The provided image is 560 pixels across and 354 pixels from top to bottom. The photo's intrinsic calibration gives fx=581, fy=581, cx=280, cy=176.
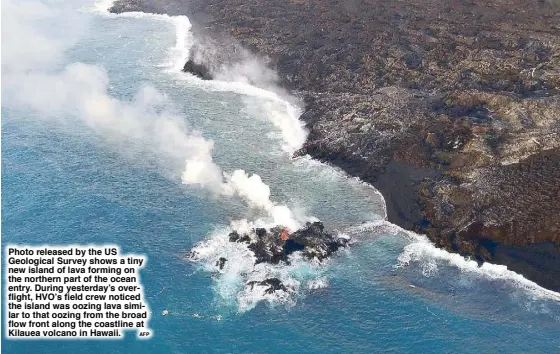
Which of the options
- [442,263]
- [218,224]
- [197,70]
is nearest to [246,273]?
[218,224]

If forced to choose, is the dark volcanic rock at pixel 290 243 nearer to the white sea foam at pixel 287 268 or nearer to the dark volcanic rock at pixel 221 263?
the white sea foam at pixel 287 268

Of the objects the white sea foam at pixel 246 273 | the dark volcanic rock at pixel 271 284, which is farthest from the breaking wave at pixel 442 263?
the dark volcanic rock at pixel 271 284

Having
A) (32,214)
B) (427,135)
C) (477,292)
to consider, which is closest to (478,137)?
(427,135)

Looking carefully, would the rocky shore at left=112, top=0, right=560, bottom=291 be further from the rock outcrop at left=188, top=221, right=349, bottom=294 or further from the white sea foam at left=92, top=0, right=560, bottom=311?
the rock outcrop at left=188, top=221, right=349, bottom=294

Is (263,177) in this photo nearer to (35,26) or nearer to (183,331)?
(183,331)

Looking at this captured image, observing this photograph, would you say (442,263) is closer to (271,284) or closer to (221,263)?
(271,284)

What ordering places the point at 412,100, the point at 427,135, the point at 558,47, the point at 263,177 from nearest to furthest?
the point at 263,177 < the point at 427,135 < the point at 412,100 < the point at 558,47
